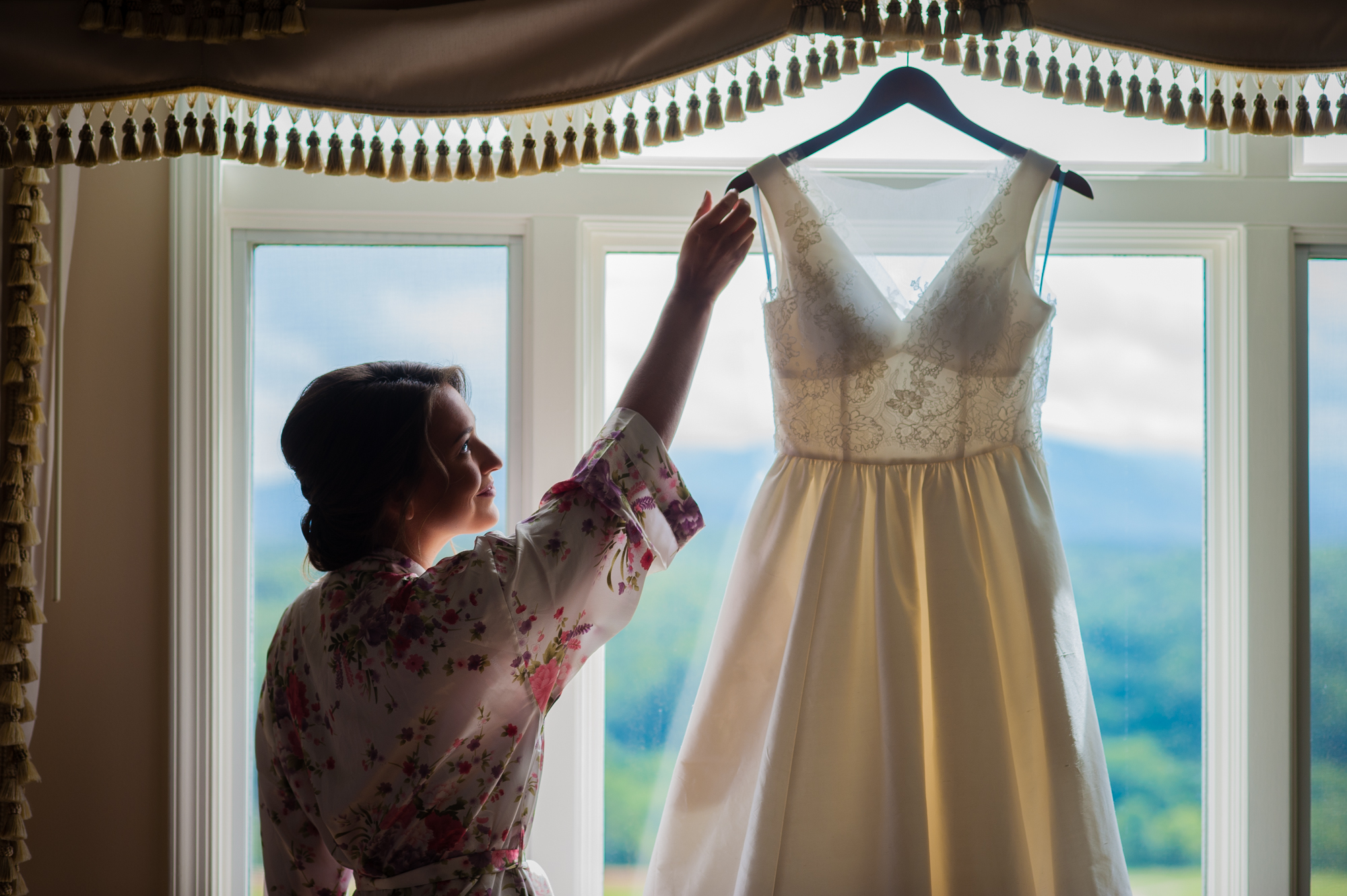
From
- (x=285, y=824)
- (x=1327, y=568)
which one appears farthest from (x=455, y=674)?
(x=1327, y=568)

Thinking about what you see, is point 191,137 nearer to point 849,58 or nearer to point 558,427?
point 558,427

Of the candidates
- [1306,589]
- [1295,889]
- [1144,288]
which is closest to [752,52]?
[1144,288]

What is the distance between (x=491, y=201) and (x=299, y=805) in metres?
0.93

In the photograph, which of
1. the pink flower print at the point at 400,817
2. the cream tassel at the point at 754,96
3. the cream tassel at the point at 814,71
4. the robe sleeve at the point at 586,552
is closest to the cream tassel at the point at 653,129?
the cream tassel at the point at 754,96

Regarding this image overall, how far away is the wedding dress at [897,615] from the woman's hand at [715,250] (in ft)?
0.16

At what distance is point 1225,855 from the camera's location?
140 cm

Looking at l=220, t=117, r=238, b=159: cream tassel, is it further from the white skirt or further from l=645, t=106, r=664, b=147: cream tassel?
the white skirt

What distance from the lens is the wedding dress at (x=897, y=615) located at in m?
1.00

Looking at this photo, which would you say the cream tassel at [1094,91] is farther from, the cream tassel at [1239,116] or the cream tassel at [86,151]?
the cream tassel at [86,151]

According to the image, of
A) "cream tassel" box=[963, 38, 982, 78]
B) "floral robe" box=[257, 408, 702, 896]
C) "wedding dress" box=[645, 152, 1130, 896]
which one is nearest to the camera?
"floral robe" box=[257, 408, 702, 896]

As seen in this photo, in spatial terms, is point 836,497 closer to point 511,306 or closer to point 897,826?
point 897,826

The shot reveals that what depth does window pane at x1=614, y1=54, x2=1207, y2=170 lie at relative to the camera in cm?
143

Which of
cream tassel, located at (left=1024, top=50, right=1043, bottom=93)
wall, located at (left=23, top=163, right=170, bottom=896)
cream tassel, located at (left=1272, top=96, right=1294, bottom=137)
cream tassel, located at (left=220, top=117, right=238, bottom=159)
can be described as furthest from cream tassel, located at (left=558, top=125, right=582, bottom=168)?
cream tassel, located at (left=1272, top=96, right=1294, bottom=137)

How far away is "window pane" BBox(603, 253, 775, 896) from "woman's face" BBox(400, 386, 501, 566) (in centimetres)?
46
